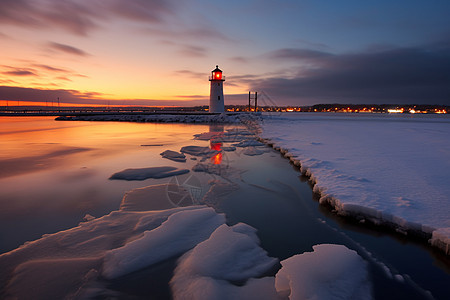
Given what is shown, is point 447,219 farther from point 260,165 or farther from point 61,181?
point 61,181

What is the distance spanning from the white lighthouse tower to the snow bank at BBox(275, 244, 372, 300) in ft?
126

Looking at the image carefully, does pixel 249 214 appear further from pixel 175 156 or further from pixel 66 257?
pixel 175 156

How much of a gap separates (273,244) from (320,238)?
2.34 ft

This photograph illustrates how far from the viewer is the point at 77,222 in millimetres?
3701

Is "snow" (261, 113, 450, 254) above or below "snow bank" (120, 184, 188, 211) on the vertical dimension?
above

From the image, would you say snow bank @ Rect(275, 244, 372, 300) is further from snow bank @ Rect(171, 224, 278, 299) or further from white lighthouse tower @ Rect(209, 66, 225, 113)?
white lighthouse tower @ Rect(209, 66, 225, 113)

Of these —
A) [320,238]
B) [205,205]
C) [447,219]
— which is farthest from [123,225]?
[447,219]

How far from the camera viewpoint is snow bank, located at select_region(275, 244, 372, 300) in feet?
7.13

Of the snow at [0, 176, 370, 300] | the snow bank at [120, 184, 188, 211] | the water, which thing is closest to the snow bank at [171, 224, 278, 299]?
the snow at [0, 176, 370, 300]

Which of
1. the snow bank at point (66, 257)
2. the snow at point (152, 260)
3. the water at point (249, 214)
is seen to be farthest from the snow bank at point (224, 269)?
the snow bank at point (66, 257)

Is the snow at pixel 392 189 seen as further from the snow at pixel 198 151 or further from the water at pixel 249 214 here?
the snow at pixel 198 151

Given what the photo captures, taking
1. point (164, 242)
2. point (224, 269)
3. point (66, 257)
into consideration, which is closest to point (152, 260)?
point (164, 242)

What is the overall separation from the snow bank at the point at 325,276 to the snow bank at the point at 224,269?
7.5 inches

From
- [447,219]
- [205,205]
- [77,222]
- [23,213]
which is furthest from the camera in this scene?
[205,205]
